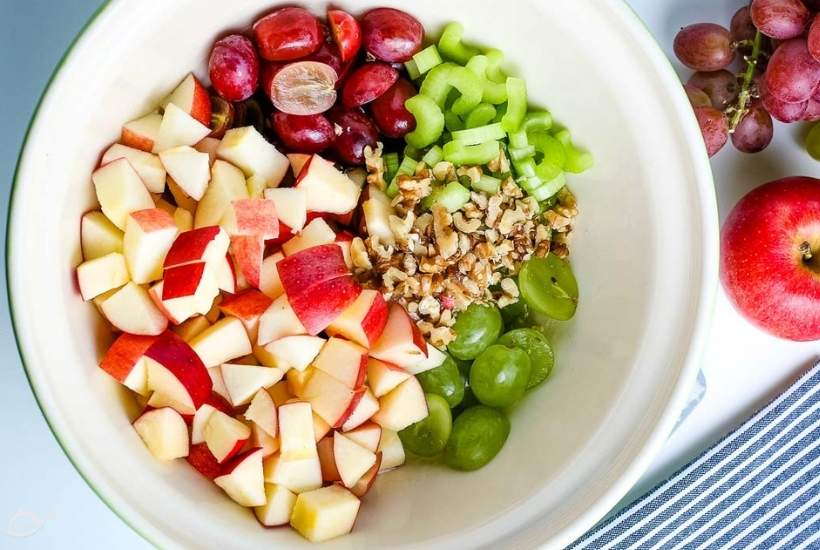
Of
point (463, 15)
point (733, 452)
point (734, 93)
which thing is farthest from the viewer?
point (733, 452)

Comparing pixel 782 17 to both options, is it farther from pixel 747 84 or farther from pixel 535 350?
pixel 535 350

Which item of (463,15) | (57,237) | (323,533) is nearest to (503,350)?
(323,533)

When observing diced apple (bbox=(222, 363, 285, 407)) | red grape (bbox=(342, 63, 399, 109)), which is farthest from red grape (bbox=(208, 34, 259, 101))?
diced apple (bbox=(222, 363, 285, 407))

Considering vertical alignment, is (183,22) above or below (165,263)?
above

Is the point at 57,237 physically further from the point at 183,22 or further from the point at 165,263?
the point at 183,22

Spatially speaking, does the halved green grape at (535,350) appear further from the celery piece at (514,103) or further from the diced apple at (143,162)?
the diced apple at (143,162)

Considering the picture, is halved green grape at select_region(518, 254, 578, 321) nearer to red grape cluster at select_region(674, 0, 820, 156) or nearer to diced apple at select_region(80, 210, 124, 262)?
red grape cluster at select_region(674, 0, 820, 156)
